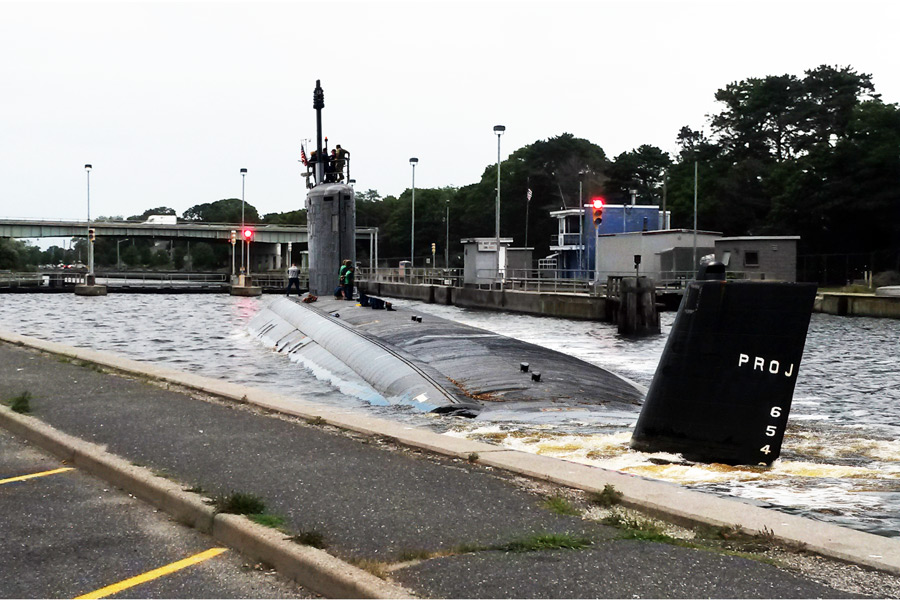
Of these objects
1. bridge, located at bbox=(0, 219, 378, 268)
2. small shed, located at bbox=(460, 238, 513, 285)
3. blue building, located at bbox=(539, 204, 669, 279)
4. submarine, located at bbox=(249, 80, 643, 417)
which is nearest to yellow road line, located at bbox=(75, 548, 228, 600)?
submarine, located at bbox=(249, 80, 643, 417)

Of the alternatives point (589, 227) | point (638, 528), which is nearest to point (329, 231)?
point (638, 528)

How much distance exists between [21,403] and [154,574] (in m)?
7.25

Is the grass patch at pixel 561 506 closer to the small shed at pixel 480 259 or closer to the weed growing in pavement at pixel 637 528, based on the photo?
the weed growing in pavement at pixel 637 528

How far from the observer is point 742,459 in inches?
392

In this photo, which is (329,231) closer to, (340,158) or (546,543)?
(340,158)

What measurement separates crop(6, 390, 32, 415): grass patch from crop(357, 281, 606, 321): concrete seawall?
33665mm

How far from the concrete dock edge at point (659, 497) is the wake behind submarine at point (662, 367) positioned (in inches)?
67.9

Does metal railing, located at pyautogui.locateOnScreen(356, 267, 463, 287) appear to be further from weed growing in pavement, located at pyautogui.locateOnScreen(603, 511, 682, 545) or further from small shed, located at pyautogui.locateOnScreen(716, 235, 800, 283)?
weed growing in pavement, located at pyautogui.locateOnScreen(603, 511, 682, 545)

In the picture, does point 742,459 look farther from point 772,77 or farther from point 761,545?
point 772,77

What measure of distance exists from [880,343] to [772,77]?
7614 centimetres

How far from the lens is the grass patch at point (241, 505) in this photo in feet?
22.5

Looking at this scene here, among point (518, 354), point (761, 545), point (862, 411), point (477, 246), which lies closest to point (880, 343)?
point (862, 411)

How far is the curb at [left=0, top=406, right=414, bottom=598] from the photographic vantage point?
5.42 meters

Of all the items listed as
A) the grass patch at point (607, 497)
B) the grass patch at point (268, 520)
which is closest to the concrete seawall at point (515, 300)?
the grass patch at point (607, 497)
